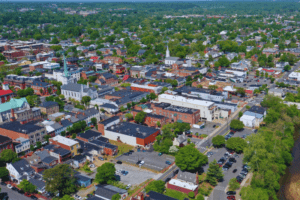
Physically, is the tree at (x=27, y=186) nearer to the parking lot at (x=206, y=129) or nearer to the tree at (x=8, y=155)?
the tree at (x=8, y=155)

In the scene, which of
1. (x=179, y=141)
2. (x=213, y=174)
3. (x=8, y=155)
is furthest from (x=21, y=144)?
(x=213, y=174)

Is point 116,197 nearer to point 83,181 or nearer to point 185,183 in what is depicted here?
point 83,181

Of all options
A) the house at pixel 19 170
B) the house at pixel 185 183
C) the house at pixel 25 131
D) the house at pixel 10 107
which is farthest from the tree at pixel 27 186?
the house at pixel 10 107

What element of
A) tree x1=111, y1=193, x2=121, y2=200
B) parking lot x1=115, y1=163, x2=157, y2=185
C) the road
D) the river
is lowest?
the river

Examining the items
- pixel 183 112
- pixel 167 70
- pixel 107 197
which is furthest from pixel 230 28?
pixel 107 197

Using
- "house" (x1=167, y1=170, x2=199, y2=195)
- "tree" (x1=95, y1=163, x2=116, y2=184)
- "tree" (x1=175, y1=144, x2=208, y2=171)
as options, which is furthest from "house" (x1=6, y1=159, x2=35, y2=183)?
"tree" (x1=175, y1=144, x2=208, y2=171)

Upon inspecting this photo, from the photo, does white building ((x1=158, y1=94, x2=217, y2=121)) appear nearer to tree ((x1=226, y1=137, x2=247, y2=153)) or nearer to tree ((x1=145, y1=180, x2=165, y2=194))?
tree ((x1=226, y1=137, x2=247, y2=153))
